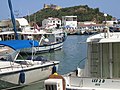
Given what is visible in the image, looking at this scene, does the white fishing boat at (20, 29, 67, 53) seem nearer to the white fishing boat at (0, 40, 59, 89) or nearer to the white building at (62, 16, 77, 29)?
the white fishing boat at (0, 40, 59, 89)

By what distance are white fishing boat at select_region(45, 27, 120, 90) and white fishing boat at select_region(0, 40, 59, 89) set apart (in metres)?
5.23

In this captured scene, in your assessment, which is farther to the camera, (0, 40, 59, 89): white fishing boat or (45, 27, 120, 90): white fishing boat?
(0, 40, 59, 89): white fishing boat

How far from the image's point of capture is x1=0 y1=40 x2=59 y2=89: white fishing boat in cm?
1627

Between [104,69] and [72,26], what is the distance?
128760 millimetres

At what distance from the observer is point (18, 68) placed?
1677 cm

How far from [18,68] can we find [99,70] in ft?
20.3

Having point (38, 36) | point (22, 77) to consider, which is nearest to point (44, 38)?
point (38, 36)

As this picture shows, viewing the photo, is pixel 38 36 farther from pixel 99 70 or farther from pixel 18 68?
pixel 99 70

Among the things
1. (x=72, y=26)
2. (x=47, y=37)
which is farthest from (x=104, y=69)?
(x=72, y=26)

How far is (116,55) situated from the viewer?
11398 millimetres

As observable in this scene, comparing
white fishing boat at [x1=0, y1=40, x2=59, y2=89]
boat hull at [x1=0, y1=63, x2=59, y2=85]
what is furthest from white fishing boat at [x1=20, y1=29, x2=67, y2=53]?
boat hull at [x1=0, y1=63, x2=59, y2=85]

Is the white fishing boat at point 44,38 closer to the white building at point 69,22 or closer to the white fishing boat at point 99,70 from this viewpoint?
the white fishing boat at point 99,70

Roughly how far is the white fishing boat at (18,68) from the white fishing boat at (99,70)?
17.2 feet

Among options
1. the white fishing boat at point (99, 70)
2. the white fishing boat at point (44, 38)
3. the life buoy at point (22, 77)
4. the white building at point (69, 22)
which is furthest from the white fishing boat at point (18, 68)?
the white building at point (69, 22)
